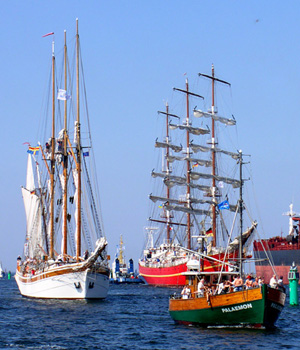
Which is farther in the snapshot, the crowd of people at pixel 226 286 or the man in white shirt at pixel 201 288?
the man in white shirt at pixel 201 288

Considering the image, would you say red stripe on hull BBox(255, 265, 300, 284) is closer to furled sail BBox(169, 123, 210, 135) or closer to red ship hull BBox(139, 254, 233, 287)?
red ship hull BBox(139, 254, 233, 287)

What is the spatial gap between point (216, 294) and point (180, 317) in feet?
17.4

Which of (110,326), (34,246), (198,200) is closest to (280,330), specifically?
(110,326)

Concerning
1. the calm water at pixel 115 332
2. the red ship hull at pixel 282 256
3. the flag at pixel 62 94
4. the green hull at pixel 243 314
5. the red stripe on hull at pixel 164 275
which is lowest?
the calm water at pixel 115 332

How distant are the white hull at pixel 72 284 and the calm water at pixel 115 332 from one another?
2311 mm

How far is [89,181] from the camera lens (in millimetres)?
81000

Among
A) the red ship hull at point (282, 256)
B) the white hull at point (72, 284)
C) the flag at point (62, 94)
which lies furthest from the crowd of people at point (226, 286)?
the red ship hull at point (282, 256)

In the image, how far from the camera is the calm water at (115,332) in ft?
144

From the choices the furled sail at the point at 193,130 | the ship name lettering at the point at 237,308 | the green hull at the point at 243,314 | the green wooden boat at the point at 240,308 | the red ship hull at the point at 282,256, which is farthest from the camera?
the red ship hull at the point at 282,256

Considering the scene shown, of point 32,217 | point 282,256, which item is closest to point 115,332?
point 32,217

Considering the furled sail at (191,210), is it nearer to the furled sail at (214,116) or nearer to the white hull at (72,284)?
the furled sail at (214,116)

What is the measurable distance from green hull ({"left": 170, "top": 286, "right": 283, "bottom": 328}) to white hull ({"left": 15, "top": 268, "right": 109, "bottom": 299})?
921 inches

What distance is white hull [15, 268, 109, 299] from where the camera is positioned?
71.4 metres

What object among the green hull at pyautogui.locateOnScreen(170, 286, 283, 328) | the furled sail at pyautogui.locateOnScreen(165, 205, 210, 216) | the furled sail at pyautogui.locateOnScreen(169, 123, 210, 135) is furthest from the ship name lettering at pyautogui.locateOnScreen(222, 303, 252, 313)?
the furled sail at pyautogui.locateOnScreen(169, 123, 210, 135)
